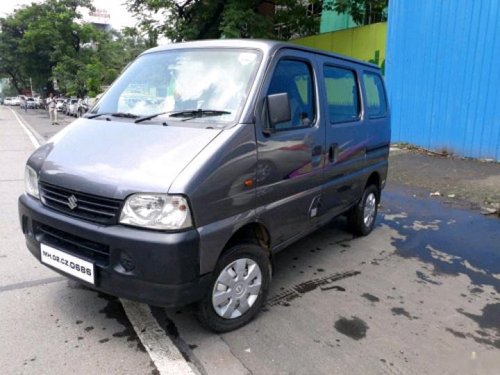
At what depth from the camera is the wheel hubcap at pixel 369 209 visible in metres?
5.23

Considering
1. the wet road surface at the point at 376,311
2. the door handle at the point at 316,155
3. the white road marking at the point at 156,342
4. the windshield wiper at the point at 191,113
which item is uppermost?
the windshield wiper at the point at 191,113

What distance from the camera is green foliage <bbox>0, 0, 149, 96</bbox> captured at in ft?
131

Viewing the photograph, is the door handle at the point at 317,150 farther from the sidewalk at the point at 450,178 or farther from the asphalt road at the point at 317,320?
the sidewalk at the point at 450,178

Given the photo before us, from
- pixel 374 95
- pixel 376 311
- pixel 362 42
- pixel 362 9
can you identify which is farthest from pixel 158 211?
pixel 362 9

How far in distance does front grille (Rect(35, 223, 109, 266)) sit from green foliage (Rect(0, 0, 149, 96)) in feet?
115

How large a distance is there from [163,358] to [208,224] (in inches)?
36.4

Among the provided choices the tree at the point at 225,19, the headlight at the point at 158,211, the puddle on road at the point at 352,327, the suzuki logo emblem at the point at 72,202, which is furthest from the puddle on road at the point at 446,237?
the tree at the point at 225,19

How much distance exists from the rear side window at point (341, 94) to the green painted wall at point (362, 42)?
24.8 feet

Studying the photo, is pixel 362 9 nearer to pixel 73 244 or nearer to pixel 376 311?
pixel 376 311

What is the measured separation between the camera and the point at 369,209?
5.33 metres

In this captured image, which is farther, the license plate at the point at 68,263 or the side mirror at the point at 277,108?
the side mirror at the point at 277,108

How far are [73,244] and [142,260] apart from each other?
0.62 meters

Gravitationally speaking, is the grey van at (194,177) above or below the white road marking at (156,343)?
above

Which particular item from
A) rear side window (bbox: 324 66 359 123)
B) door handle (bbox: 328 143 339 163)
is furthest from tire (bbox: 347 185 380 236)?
door handle (bbox: 328 143 339 163)
